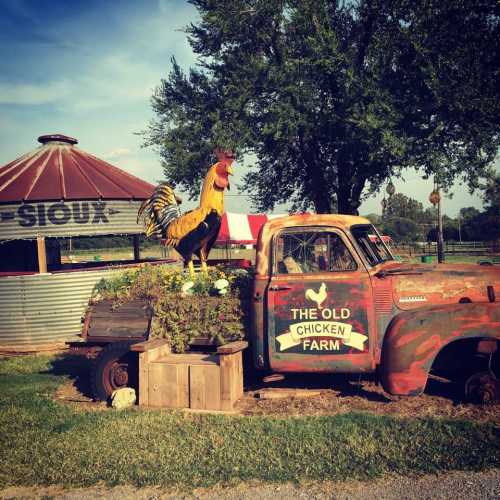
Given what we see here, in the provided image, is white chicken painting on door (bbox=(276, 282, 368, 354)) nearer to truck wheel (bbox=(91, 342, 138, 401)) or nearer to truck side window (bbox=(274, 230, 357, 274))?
truck side window (bbox=(274, 230, 357, 274))

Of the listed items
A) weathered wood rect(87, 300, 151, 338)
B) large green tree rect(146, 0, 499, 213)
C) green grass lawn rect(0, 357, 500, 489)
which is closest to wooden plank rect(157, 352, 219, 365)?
weathered wood rect(87, 300, 151, 338)

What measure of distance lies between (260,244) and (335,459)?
2435 millimetres

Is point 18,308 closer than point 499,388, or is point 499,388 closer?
point 499,388

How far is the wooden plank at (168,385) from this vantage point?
17.9ft

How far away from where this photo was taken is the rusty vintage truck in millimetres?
4645

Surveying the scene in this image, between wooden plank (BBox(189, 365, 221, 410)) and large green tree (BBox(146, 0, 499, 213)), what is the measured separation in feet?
29.9

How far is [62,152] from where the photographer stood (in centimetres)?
1285

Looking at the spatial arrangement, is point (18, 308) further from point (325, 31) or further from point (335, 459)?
point (325, 31)

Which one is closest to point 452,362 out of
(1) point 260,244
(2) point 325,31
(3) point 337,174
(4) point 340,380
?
(4) point 340,380

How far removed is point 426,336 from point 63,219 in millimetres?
8797

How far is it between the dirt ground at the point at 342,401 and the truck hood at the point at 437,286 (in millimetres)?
1080

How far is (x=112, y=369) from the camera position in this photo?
244 inches

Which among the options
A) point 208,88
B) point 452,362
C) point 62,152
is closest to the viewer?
point 452,362

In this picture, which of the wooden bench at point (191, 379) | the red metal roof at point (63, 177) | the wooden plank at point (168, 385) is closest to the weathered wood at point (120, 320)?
the wooden bench at point (191, 379)
